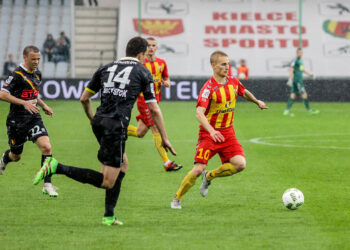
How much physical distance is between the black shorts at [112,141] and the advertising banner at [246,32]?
28.0m

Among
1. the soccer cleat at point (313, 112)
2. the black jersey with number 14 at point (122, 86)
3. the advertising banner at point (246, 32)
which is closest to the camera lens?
the black jersey with number 14 at point (122, 86)

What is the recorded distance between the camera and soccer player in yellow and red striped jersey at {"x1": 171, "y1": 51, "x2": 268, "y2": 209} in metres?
8.35

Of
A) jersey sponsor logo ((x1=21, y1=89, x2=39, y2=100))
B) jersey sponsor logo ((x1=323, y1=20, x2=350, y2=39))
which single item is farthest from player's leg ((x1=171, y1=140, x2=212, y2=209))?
jersey sponsor logo ((x1=323, y1=20, x2=350, y2=39))

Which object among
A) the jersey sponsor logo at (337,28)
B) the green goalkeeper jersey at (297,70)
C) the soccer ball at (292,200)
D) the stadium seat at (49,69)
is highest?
the jersey sponsor logo at (337,28)

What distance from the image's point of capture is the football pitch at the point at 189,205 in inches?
265

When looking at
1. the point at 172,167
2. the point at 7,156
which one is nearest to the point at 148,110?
the point at 172,167

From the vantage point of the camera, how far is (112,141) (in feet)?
23.4

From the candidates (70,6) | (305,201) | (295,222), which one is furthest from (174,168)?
(70,6)

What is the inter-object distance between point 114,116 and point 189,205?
188cm

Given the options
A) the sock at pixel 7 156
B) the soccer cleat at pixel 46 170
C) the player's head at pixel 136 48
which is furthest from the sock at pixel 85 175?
the sock at pixel 7 156

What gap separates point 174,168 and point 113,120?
452 centimetres

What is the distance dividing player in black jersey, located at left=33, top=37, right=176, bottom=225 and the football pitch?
54cm

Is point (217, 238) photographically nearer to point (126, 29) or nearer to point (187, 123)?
point (187, 123)

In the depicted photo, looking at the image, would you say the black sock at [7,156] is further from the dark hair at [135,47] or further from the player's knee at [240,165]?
the dark hair at [135,47]
